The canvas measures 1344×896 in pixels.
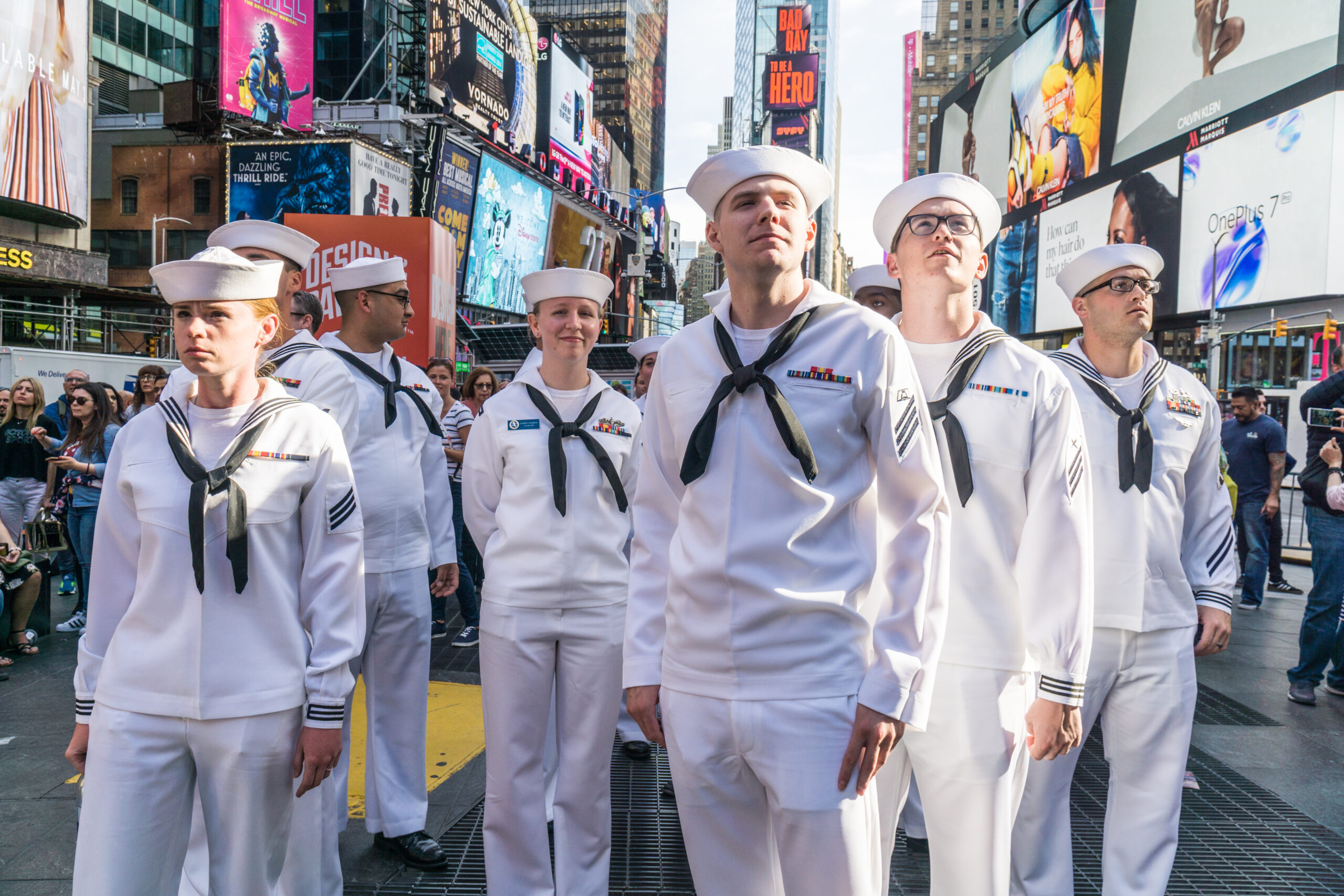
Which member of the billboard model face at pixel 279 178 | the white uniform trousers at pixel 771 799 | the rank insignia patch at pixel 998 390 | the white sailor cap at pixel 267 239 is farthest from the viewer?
the billboard model face at pixel 279 178

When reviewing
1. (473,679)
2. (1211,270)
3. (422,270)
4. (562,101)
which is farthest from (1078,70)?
(473,679)

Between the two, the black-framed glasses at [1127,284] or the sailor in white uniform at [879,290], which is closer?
the black-framed glasses at [1127,284]

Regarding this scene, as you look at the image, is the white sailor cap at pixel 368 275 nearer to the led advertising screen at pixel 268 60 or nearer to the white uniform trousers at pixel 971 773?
the white uniform trousers at pixel 971 773

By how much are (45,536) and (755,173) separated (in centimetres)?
817

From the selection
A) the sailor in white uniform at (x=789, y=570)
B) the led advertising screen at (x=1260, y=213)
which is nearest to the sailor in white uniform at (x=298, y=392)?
the sailor in white uniform at (x=789, y=570)

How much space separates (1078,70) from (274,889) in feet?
141

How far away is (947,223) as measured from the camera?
9.29 ft

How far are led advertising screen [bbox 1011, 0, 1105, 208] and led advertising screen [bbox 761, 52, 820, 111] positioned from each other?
90.0m

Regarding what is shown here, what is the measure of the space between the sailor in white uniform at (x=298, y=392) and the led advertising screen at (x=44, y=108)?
2833cm

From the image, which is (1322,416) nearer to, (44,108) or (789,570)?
(789,570)

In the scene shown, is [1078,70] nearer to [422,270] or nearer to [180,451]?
[422,270]

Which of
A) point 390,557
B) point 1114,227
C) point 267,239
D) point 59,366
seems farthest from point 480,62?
point 390,557

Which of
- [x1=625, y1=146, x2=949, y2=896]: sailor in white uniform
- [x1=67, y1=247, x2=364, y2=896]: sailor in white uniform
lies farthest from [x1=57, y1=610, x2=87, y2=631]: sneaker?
[x1=625, y1=146, x2=949, y2=896]: sailor in white uniform

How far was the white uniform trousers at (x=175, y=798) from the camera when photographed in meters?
2.27
